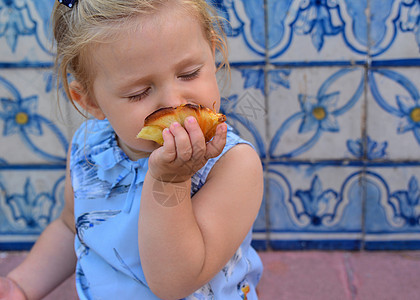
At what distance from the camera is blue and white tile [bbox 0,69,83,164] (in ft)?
5.24

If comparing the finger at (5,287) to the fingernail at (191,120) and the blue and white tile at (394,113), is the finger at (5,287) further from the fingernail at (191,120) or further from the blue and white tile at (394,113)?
the blue and white tile at (394,113)

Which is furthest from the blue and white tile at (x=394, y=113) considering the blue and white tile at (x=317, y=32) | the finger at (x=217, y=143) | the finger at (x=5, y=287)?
the finger at (x=5, y=287)

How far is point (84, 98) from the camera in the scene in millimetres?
1063

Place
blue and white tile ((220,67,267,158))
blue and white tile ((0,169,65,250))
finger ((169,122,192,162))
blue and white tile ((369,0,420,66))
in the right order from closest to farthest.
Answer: finger ((169,122,192,162)), blue and white tile ((369,0,420,66)), blue and white tile ((220,67,267,158)), blue and white tile ((0,169,65,250))

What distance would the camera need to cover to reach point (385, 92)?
151 cm

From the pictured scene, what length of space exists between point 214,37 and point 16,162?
1.02 metres

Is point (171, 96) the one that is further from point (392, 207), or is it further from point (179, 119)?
point (392, 207)

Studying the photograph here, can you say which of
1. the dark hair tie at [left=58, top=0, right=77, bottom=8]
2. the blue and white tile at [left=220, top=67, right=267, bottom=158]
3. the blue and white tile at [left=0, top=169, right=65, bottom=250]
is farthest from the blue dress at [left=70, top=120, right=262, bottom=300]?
the blue and white tile at [left=0, top=169, right=65, bottom=250]

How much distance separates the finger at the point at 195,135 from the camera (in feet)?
2.50

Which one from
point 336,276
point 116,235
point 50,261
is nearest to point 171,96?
point 116,235

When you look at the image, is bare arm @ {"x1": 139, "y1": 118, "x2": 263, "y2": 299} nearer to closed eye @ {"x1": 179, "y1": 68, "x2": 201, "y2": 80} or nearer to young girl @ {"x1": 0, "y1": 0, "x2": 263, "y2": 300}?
young girl @ {"x1": 0, "y1": 0, "x2": 263, "y2": 300}

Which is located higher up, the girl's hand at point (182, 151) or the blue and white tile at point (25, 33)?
the blue and white tile at point (25, 33)

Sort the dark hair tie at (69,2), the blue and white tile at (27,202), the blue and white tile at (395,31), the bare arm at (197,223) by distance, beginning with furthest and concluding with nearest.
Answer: the blue and white tile at (27,202)
the blue and white tile at (395,31)
the dark hair tie at (69,2)
the bare arm at (197,223)

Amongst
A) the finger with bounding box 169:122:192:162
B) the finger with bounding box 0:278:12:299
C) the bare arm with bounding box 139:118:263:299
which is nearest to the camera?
the finger with bounding box 169:122:192:162
